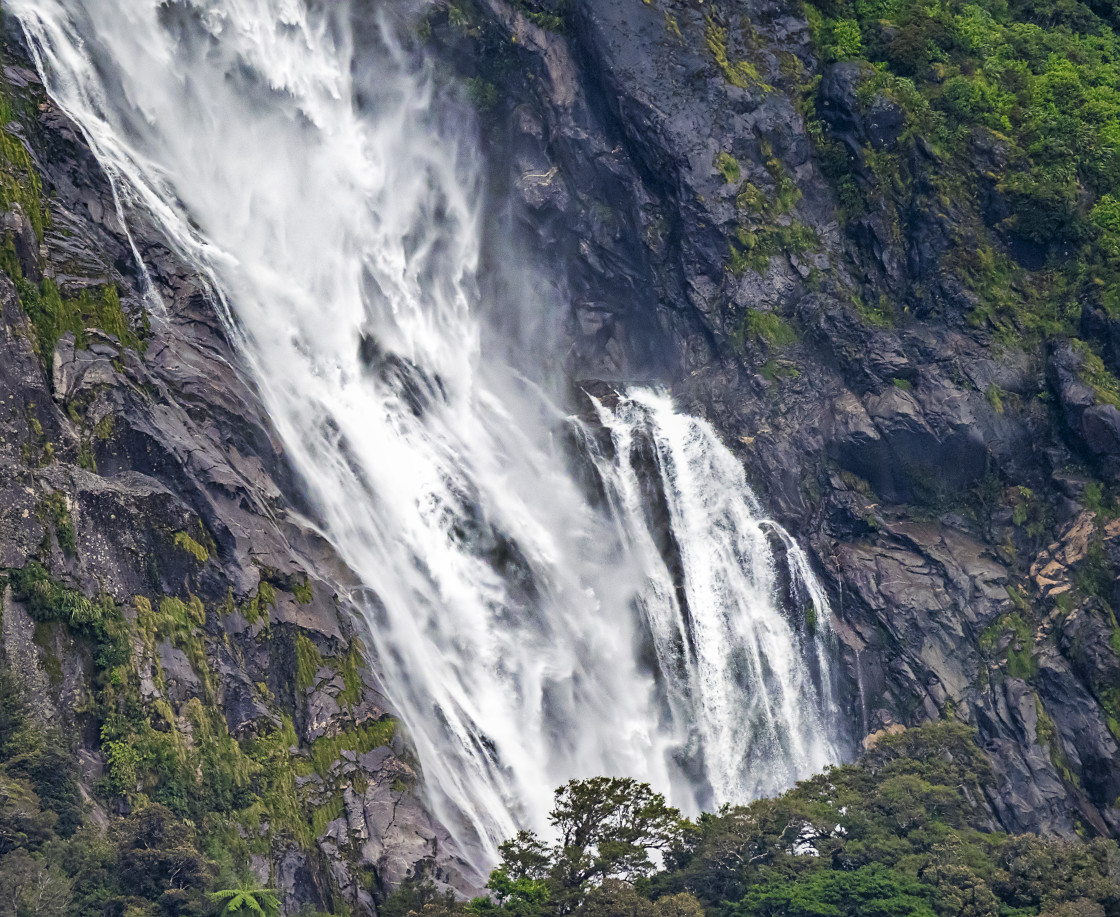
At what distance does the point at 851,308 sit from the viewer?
49219 mm

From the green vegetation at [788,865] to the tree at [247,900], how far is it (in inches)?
113

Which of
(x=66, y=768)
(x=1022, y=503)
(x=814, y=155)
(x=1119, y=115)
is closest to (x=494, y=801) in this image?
(x=66, y=768)

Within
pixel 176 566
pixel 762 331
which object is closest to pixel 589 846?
pixel 176 566

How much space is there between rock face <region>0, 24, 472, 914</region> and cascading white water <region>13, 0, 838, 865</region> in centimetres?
151

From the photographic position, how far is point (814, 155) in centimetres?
5159

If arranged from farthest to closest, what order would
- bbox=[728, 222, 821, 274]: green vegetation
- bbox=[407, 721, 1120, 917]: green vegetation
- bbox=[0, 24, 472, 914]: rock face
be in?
bbox=[728, 222, 821, 274]: green vegetation
bbox=[407, 721, 1120, 917]: green vegetation
bbox=[0, 24, 472, 914]: rock face

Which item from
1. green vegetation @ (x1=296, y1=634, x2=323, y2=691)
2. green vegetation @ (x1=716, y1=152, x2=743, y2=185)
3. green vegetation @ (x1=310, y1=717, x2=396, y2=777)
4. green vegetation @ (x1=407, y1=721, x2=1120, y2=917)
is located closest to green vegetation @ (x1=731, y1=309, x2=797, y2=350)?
green vegetation @ (x1=716, y1=152, x2=743, y2=185)

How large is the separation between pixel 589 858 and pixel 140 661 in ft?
34.7

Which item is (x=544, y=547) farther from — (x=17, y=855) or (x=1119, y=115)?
(x=1119, y=115)

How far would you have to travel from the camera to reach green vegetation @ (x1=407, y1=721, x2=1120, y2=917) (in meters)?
31.8

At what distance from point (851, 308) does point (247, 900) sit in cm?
2875

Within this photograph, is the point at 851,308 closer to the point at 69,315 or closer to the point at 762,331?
the point at 762,331

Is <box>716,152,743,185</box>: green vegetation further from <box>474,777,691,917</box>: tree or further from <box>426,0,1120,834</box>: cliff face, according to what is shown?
<box>474,777,691,917</box>: tree

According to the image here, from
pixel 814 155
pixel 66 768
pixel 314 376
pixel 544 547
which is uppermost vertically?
pixel 814 155
